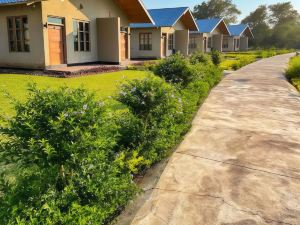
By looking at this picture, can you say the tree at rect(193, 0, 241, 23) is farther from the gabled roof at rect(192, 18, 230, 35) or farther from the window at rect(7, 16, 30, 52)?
the window at rect(7, 16, 30, 52)

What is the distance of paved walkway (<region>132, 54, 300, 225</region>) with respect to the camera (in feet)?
10.9

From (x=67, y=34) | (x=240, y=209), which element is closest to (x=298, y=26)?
(x=67, y=34)

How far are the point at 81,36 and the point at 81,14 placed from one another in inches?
50.6

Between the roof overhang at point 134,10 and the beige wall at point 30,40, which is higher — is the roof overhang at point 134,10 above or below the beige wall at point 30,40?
above

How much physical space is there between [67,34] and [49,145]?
15.5m

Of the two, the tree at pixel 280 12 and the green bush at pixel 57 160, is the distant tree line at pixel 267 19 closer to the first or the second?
the tree at pixel 280 12

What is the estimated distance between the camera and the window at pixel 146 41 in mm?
29312

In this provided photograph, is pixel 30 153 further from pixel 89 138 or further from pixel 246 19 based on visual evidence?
pixel 246 19

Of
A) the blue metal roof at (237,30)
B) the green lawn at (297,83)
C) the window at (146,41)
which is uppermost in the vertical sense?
the blue metal roof at (237,30)

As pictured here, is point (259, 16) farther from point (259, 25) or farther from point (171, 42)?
point (171, 42)

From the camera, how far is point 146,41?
29547 mm

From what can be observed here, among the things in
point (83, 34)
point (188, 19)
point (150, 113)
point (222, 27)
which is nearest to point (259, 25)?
point (222, 27)

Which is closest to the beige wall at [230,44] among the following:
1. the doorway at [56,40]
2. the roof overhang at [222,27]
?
the roof overhang at [222,27]

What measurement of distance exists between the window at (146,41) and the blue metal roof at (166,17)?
892 mm
